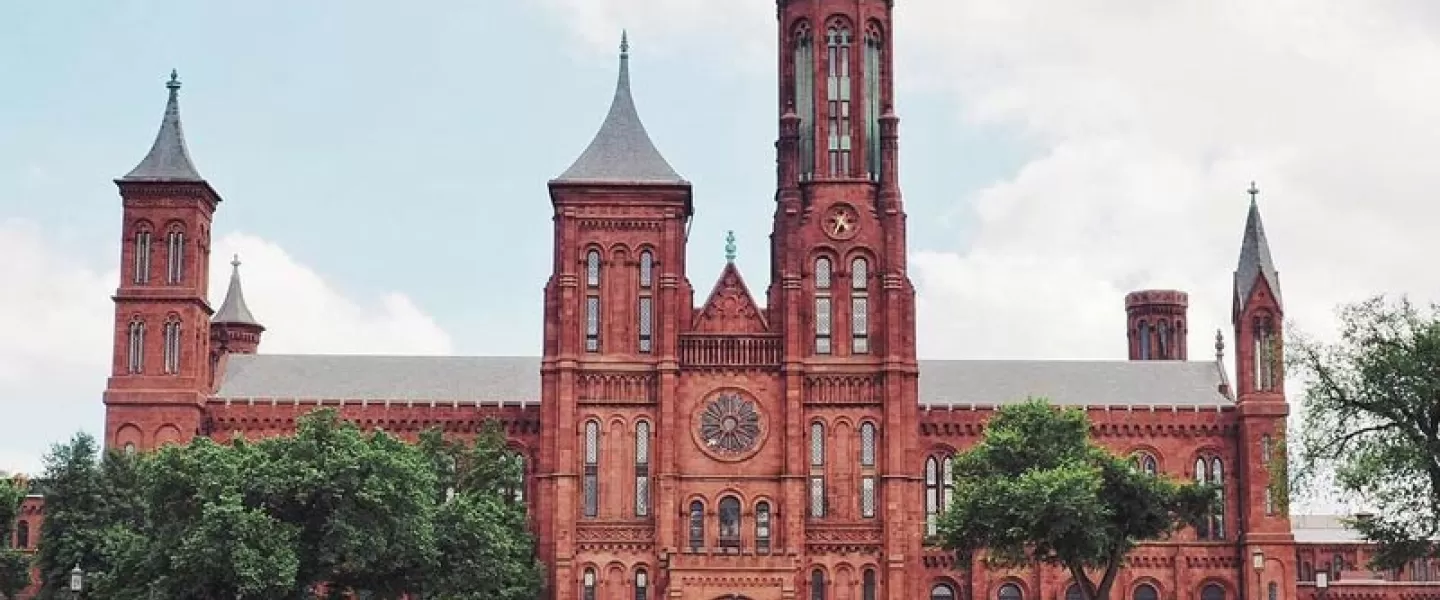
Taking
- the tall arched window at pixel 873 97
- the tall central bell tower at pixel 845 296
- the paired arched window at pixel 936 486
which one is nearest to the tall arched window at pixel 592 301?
the tall central bell tower at pixel 845 296

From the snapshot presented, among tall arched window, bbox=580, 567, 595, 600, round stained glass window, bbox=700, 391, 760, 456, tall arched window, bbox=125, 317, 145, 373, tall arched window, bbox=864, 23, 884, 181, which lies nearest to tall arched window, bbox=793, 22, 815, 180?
tall arched window, bbox=864, 23, 884, 181

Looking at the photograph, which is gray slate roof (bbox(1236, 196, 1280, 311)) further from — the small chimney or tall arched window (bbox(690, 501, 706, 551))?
tall arched window (bbox(690, 501, 706, 551))

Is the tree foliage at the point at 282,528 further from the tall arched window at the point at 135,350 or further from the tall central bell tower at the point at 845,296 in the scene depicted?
the tall central bell tower at the point at 845,296

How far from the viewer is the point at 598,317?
95188 mm

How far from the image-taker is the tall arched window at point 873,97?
322 ft

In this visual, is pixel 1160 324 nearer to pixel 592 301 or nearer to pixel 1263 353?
pixel 1263 353

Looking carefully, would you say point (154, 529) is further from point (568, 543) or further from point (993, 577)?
point (993, 577)

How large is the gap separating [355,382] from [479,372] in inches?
250

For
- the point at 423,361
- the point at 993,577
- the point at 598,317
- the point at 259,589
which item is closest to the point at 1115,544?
the point at 993,577

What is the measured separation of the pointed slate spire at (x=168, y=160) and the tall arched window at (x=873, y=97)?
31.5 m

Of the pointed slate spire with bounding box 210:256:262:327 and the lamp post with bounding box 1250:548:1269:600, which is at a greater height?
the pointed slate spire with bounding box 210:256:262:327

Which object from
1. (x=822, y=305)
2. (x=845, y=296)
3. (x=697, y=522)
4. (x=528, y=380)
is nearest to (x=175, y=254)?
(x=528, y=380)

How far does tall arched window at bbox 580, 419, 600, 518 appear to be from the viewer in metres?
94.0

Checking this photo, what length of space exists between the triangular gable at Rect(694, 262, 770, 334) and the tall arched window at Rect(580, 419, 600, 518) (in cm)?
686
